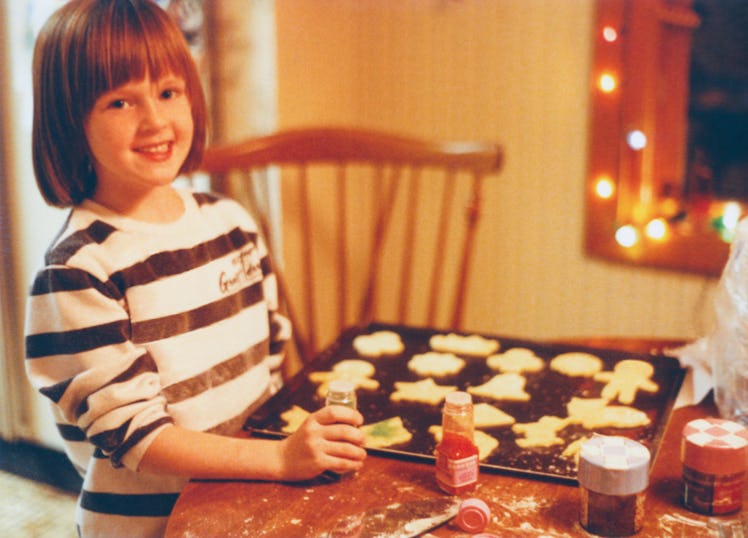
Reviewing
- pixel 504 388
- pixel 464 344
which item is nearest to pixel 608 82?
pixel 464 344

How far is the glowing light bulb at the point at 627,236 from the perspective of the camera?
2166 millimetres

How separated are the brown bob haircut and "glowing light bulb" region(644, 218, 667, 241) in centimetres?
140

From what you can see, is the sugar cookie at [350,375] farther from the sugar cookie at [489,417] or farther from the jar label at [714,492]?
the jar label at [714,492]

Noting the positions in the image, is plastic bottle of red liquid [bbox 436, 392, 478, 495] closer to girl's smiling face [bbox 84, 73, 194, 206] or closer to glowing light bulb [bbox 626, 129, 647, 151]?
girl's smiling face [bbox 84, 73, 194, 206]

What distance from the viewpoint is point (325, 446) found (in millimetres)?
880

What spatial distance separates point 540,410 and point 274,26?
1.32 meters

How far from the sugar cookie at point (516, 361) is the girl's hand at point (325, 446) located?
32 centimetres

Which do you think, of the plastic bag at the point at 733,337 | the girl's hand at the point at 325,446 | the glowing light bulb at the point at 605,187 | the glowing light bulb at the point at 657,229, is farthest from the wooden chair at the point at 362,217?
the girl's hand at the point at 325,446

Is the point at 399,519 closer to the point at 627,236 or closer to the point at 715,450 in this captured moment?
the point at 715,450

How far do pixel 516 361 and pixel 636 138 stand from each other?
3.75 ft

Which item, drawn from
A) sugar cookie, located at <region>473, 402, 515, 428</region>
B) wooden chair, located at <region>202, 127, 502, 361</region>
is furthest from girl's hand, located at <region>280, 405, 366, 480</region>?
wooden chair, located at <region>202, 127, 502, 361</region>

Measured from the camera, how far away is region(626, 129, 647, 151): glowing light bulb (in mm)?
2119

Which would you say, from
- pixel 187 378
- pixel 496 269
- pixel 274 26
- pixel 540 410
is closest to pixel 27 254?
pixel 274 26

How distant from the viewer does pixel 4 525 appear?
2.15 m
